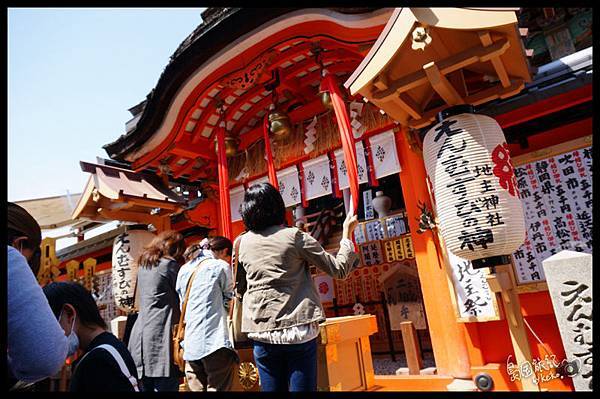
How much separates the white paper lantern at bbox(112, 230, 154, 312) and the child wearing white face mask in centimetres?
516

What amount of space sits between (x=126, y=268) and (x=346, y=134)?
5.01 m

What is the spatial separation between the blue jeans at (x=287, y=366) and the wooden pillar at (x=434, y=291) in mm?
3405

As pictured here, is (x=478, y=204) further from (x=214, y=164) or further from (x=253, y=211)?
(x=214, y=164)

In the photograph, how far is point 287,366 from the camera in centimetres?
235

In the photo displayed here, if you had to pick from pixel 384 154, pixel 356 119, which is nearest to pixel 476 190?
pixel 384 154

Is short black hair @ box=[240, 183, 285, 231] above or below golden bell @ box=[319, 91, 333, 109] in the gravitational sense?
below

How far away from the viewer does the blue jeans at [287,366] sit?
7.44 feet

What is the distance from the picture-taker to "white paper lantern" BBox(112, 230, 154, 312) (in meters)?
7.16

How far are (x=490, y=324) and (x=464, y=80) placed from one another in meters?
3.23

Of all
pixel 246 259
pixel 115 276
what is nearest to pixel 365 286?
pixel 115 276

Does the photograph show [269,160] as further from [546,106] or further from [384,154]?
[546,106]

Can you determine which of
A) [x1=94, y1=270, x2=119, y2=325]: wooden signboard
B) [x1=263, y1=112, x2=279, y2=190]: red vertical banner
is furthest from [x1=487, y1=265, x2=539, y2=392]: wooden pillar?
[x1=94, y1=270, x2=119, y2=325]: wooden signboard

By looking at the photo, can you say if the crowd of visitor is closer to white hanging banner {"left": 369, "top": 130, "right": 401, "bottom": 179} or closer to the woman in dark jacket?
the woman in dark jacket

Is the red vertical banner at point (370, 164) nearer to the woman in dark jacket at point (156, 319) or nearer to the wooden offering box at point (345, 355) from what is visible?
the wooden offering box at point (345, 355)
